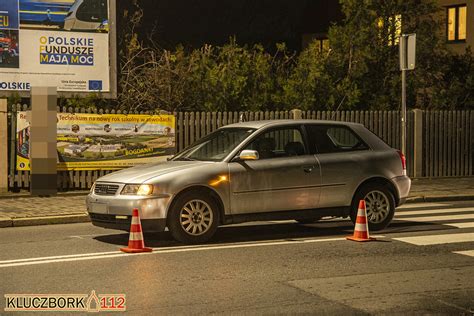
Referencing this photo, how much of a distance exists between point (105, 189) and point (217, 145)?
5.66ft

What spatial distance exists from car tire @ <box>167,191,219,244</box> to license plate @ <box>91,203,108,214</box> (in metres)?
0.84

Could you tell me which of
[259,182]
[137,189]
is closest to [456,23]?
[259,182]

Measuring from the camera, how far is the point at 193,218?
10922 millimetres

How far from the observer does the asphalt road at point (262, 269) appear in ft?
24.9

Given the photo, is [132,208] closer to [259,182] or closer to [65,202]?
[259,182]

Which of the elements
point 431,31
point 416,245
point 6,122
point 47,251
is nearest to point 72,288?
point 47,251

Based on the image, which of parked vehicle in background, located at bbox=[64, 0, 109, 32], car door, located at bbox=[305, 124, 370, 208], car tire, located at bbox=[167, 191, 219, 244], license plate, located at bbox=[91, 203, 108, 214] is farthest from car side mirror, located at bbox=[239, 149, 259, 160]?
parked vehicle in background, located at bbox=[64, 0, 109, 32]

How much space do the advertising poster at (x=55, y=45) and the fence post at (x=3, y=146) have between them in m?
1.56

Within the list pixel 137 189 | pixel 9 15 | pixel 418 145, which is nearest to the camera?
pixel 137 189

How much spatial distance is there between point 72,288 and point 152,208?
2592 millimetres

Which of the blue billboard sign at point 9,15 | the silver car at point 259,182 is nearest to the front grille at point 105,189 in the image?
the silver car at point 259,182

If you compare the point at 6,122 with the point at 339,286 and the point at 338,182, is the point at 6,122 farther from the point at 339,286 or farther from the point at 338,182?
the point at 339,286
